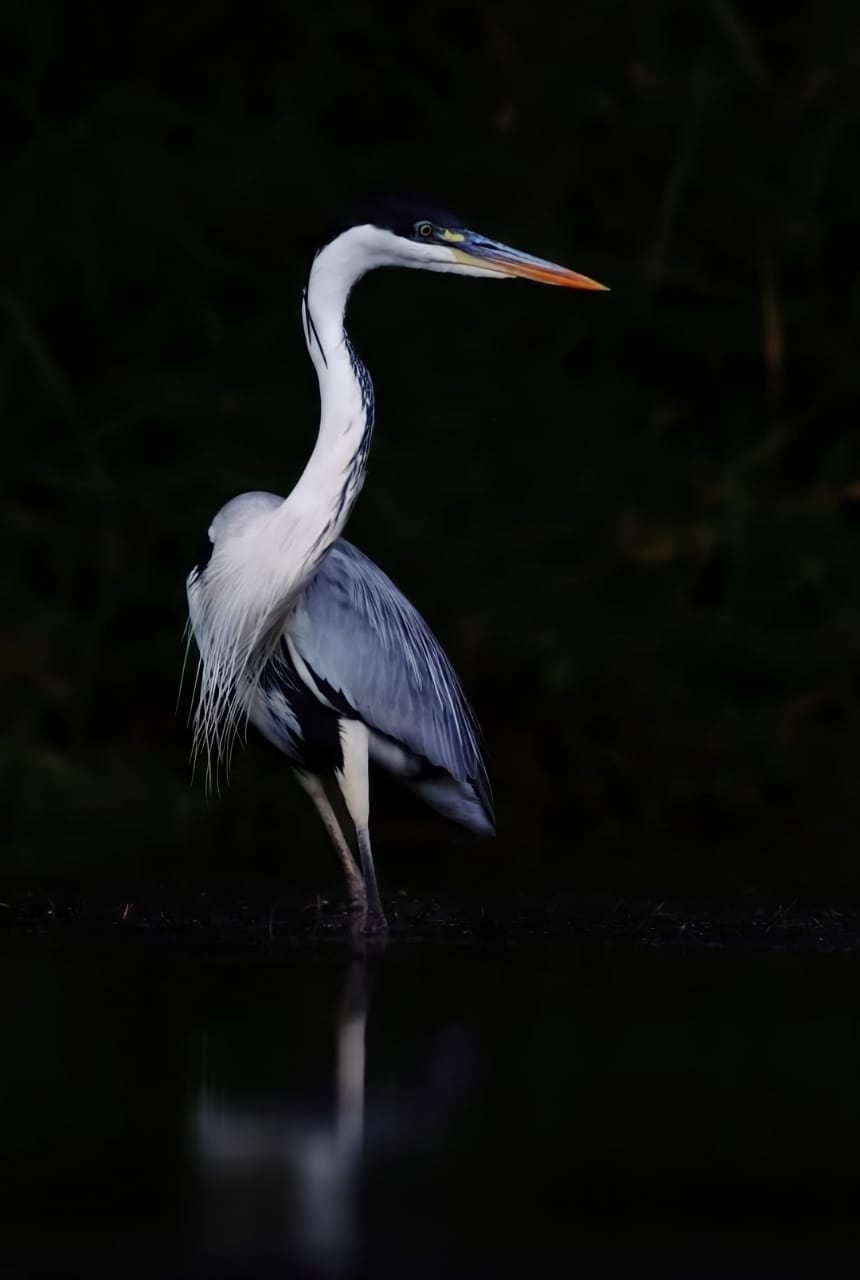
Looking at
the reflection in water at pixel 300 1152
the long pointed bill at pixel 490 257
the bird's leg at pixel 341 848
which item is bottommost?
the reflection in water at pixel 300 1152

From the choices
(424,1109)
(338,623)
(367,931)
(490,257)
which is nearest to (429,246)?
(490,257)

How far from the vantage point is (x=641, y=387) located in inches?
482

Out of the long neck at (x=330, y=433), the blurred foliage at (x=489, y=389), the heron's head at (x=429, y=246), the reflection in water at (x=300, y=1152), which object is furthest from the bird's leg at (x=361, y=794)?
the blurred foliage at (x=489, y=389)

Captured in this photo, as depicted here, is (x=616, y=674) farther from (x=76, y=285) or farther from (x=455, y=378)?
(x=76, y=285)

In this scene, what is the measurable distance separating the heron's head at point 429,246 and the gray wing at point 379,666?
0.90 meters

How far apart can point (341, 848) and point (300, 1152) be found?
10.6 feet

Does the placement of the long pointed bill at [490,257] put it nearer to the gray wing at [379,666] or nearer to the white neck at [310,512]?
the white neck at [310,512]

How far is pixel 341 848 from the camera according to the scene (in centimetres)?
701

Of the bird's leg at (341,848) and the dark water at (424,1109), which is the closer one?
the dark water at (424,1109)

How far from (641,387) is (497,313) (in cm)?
83

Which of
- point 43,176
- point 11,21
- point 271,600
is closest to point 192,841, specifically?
point 271,600

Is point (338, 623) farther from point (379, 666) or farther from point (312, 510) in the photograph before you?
point (312, 510)

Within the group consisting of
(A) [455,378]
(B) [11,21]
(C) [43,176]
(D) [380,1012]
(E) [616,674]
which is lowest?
(D) [380,1012]

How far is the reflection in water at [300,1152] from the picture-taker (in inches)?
126
